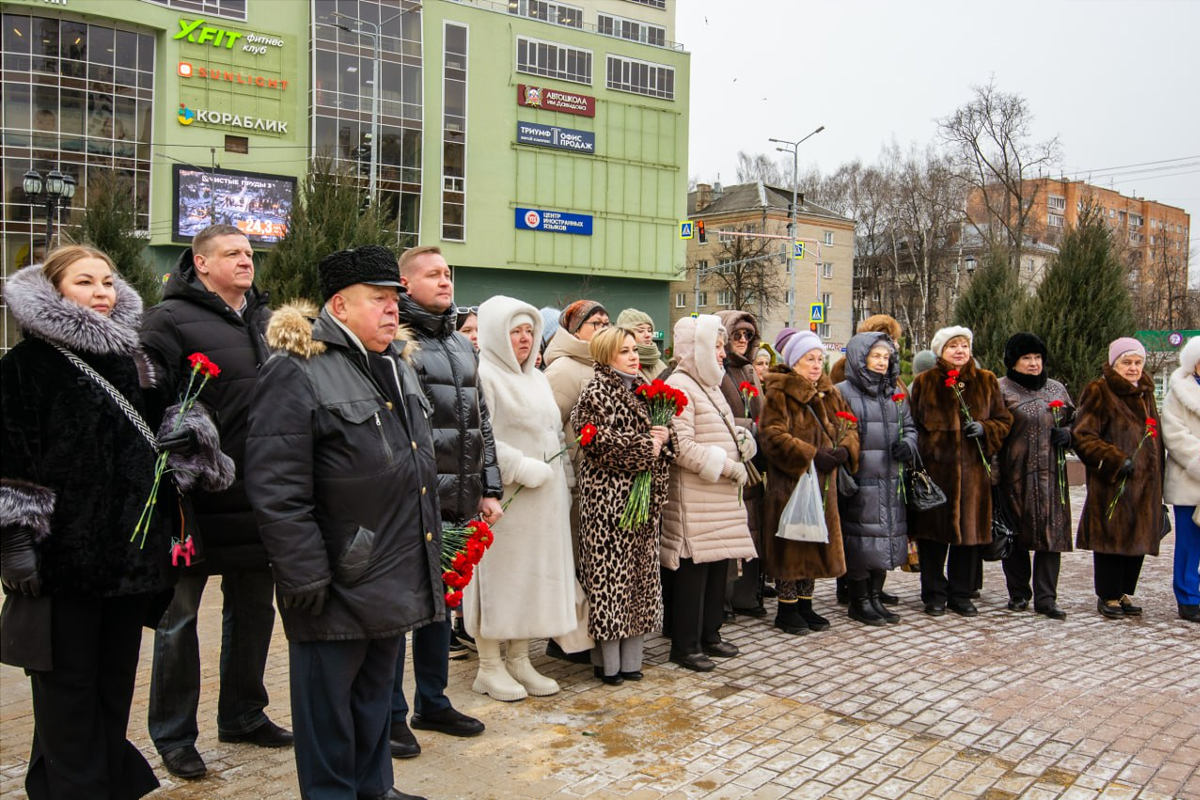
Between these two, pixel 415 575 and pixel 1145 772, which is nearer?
pixel 415 575

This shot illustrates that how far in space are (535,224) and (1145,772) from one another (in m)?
43.7

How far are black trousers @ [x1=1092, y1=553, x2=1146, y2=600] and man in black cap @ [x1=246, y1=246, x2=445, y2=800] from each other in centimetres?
605

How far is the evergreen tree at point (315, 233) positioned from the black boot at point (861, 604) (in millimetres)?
11813

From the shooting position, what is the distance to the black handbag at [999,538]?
7770 millimetres

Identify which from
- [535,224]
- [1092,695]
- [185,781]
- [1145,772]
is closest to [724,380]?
[1092,695]

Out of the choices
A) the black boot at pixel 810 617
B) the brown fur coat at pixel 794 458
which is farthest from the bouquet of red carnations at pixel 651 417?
the black boot at pixel 810 617

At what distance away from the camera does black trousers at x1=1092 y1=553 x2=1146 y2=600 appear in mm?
7891

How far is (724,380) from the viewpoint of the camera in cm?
728

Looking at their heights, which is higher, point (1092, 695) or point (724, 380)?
point (724, 380)

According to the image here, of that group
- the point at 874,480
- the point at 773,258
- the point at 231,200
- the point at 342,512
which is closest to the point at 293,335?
the point at 342,512

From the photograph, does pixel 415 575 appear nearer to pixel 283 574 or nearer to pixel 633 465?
pixel 283 574

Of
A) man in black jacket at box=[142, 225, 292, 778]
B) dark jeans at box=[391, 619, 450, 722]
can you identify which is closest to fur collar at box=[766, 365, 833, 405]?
dark jeans at box=[391, 619, 450, 722]

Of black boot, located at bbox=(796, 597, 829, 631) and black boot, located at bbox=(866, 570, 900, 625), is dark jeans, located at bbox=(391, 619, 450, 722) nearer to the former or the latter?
black boot, located at bbox=(796, 597, 829, 631)

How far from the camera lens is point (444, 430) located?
4.82 m
